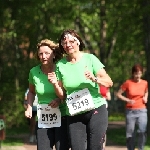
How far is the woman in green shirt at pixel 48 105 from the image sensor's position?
24.3 feet

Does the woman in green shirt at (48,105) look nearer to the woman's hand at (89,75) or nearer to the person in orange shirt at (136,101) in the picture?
the woman's hand at (89,75)

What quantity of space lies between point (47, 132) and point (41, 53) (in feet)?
2.89

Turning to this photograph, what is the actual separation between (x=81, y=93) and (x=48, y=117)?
61 cm

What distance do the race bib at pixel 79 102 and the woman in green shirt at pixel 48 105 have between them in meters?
0.22

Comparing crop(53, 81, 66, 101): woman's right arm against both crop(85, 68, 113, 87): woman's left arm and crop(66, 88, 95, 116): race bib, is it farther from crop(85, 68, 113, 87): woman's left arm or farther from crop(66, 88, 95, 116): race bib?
crop(85, 68, 113, 87): woman's left arm

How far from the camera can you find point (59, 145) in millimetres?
7395

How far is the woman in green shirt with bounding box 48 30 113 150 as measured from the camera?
7105 millimetres

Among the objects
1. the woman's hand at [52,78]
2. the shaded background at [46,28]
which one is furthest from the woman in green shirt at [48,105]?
the shaded background at [46,28]

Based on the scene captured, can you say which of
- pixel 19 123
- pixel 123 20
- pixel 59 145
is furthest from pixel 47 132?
pixel 19 123

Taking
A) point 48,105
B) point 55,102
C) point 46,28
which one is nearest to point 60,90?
point 55,102

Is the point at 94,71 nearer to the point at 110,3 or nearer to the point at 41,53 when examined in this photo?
the point at 41,53

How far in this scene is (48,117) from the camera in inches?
299

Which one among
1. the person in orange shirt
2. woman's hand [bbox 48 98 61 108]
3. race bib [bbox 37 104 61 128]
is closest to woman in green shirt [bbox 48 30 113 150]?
woman's hand [bbox 48 98 61 108]

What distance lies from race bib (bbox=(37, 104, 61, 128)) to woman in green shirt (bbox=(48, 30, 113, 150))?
241 mm
